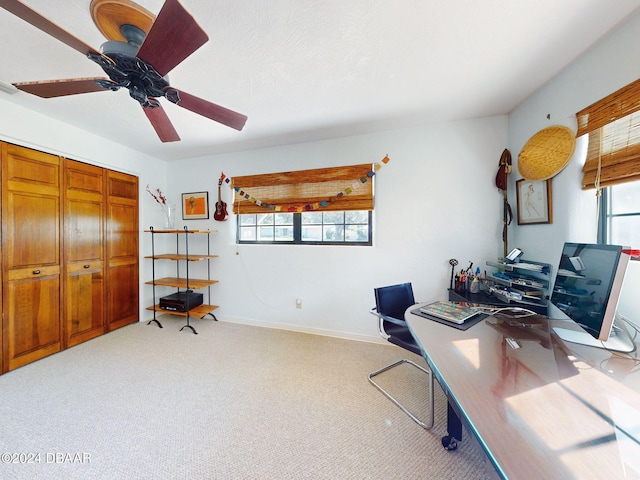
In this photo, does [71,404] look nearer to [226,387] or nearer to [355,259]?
[226,387]

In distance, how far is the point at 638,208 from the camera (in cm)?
131

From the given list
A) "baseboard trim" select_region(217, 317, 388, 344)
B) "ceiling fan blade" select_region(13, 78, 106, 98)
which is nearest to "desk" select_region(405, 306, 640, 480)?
"baseboard trim" select_region(217, 317, 388, 344)

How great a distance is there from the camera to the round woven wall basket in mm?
1655

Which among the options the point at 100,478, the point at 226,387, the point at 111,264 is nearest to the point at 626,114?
the point at 226,387

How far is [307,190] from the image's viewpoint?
9.61ft

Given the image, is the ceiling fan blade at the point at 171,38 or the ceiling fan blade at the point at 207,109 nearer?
the ceiling fan blade at the point at 171,38

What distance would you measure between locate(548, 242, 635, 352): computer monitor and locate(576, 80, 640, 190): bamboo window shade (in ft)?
1.71

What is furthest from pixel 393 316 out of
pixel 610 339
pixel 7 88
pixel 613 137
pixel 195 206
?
pixel 7 88

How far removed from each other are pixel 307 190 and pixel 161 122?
1617 millimetres

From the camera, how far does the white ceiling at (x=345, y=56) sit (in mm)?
1226

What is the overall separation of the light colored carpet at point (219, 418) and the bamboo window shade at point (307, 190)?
5.59ft

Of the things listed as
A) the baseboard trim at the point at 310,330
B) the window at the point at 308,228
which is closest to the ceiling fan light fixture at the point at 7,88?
the window at the point at 308,228

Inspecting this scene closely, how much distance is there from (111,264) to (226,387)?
238 cm

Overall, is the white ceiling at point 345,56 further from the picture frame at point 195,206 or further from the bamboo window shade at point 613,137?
the picture frame at point 195,206
